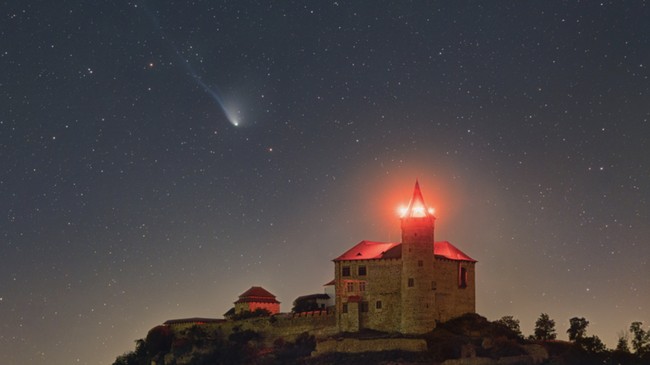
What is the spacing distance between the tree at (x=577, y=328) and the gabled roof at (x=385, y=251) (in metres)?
10.1

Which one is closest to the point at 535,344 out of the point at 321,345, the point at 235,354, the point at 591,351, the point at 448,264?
the point at 591,351

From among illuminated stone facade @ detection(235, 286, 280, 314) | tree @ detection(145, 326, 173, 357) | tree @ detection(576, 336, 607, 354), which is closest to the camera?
tree @ detection(576, 336, 607, 354)

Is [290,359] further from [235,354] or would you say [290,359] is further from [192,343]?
[192,343]

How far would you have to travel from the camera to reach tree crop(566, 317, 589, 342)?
75438 mm

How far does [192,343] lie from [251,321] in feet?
18.3

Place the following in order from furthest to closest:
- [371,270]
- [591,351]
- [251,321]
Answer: [251,321] → [371,270] → [591,351]

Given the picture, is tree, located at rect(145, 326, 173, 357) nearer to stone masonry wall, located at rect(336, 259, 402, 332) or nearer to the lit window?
stone masonry wall, located at rect(336, 259, 402, 332)

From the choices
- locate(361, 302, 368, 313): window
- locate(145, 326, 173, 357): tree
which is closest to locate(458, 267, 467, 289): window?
locate(361, 302, 368, 313): window

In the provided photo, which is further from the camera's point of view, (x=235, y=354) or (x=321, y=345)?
(x=235, y=354)

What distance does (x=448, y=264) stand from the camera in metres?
79.6

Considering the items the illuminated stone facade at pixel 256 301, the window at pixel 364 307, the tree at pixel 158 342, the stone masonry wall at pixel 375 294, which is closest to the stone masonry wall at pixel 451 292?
the stone masonry wall at pixel 375 294

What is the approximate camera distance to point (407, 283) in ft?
251

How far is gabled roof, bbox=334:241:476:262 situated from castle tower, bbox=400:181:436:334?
1.97 m

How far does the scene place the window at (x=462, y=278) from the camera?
264 ft
